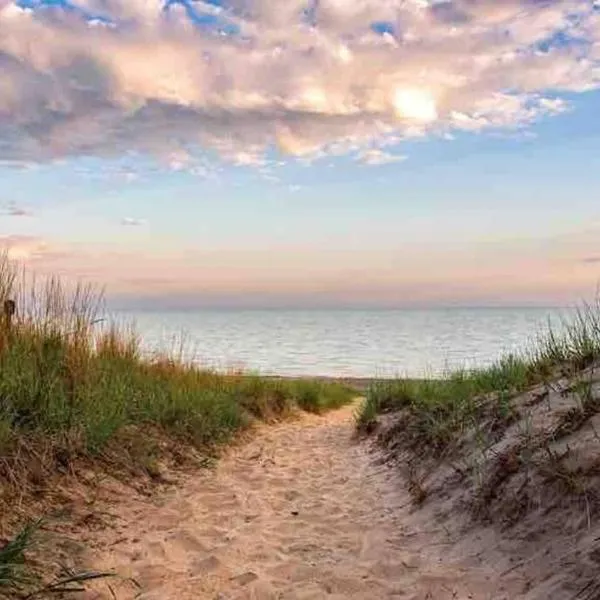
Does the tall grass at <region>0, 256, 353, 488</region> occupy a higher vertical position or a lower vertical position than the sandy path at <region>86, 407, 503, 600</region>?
higher

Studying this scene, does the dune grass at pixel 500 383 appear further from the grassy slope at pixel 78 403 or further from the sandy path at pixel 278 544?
the grassy slope at pixel 78 403

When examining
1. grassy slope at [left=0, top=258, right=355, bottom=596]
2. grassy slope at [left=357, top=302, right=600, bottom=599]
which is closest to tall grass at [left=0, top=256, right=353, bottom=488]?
grassy slope at [left=0, top=258, right=355, bottom=596]

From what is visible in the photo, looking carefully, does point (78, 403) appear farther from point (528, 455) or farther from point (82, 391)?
point (528, 455)

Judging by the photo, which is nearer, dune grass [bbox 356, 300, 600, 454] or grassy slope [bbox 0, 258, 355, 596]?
grassy slope [bbox 0, 258, 355, 596]

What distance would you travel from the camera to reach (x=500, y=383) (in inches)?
291

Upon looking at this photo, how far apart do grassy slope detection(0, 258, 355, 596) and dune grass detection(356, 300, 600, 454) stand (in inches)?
95.4

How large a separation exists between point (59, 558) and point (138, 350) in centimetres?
576

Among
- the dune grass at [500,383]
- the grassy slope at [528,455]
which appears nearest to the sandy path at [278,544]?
the grassy slope at [528,455]

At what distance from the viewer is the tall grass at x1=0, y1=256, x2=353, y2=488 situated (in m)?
5.20

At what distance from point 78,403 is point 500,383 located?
4.18m

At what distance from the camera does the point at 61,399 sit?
5523 millimetres

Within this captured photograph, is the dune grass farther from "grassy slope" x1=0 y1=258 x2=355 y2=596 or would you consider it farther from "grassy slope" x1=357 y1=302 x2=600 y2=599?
"grassy slope" x1=0 y1=258 x2=355 y2=596

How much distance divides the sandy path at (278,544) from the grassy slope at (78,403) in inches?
24.0

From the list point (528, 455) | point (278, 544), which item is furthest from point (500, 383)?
point (278, 544)
